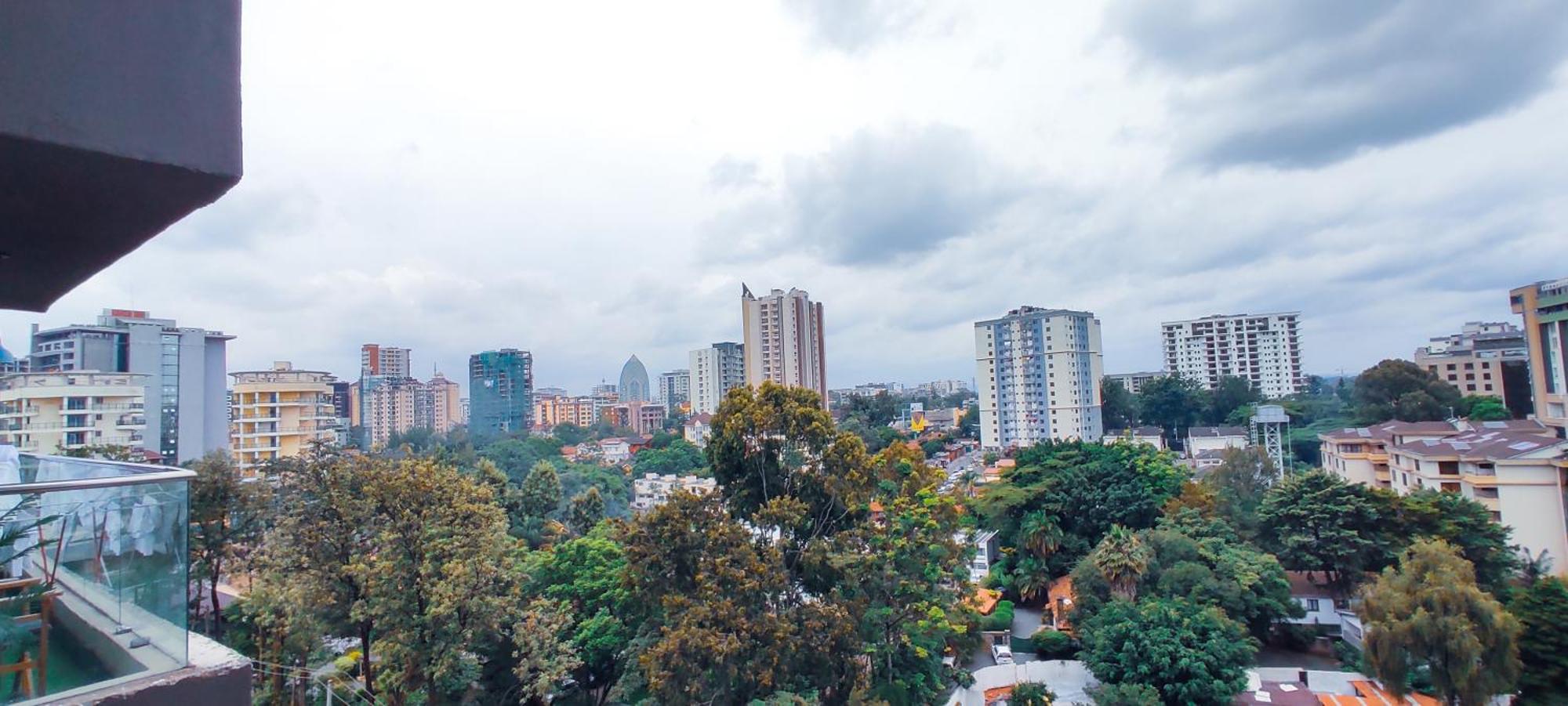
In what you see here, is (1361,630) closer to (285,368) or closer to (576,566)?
(576,566)

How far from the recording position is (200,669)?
1.44 meters

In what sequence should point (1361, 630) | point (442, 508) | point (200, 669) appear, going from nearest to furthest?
point (200, 669) < point (442, 508) < point (1361, 630)

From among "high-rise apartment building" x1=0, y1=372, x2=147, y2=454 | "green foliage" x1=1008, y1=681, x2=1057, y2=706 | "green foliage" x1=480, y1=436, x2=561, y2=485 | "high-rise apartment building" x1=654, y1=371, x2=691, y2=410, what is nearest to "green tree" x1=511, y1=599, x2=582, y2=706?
"green foliage" x1=1008, y1=681, x2=1057, y2=706

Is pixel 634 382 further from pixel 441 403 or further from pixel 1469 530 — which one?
pixel 1469 530

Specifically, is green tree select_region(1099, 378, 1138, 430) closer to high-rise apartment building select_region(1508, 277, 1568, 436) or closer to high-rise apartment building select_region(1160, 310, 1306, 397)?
high-rise apartment building select_region(1160, 310, 1306, 397)

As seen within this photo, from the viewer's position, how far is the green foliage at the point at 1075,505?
16500mm

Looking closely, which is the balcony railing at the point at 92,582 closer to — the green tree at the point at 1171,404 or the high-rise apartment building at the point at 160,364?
the high-rise apartment building at the point at 160,364

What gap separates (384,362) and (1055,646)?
224 ft

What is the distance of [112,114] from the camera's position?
1153mm

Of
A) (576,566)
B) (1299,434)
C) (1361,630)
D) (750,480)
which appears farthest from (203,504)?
(1299,434)

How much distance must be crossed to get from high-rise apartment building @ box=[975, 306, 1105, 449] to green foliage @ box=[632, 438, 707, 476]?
1712 centimetres

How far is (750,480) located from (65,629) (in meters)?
8.12

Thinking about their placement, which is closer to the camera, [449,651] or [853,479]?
[449,651]

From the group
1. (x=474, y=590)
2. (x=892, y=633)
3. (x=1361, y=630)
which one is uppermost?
(x=474, y=590)
